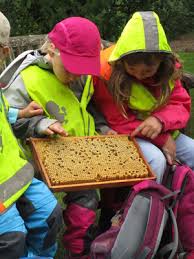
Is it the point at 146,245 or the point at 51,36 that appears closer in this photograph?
the point at 146,245

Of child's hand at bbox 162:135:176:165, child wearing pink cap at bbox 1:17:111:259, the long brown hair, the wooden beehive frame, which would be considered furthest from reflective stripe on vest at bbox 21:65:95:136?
child's hand at bbox 162:135:176:165

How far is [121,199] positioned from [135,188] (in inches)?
24.0

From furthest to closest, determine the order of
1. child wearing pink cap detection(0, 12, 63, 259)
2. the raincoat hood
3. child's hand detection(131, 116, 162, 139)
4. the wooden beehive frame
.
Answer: child's hand detection(131, 116, 162, 139) < the raincoat hood < the wooden beehive frame < child wearing pink cap detection(0, 12, 63, 259)

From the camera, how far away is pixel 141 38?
382 cm

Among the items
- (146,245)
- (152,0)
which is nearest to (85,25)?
(146,245)

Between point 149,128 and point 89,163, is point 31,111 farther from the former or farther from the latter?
point 149,128

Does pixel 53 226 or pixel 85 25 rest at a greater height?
pixel 85 25

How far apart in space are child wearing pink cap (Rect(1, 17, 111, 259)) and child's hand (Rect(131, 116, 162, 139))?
39cm

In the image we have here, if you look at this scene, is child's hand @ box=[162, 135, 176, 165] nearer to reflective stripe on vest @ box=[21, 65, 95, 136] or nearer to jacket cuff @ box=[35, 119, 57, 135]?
reflective stripe on vest @ box=[21, 65, 95, 136]

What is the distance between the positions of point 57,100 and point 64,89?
0.09 meters

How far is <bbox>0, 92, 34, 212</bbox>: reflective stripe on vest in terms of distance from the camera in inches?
127

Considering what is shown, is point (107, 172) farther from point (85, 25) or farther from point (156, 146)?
point (85, 25)

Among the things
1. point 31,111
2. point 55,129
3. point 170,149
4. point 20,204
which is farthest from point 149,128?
point 20,204

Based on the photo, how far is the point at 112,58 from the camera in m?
3.91
